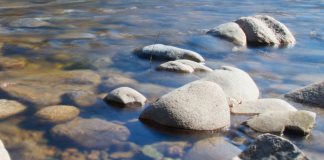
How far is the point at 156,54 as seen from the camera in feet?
22.2

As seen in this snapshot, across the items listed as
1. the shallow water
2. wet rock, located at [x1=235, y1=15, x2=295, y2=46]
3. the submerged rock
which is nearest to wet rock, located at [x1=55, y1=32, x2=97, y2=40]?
the shallow water

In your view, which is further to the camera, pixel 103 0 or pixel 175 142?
pixel 103 0

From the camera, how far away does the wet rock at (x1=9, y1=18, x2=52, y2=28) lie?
29.4 ft

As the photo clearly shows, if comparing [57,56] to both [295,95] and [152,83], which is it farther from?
[295,95]

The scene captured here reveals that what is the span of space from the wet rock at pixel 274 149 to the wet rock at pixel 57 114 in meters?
1.74

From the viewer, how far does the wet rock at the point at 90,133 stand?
3.96m

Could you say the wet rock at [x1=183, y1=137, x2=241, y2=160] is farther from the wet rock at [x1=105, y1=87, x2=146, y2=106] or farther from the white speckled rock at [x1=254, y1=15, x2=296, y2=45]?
the white speckled rock at [x1=254, y1=15, x2=296, y2=45]

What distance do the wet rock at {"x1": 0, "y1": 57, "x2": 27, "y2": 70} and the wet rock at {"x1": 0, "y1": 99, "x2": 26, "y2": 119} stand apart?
1439 mm

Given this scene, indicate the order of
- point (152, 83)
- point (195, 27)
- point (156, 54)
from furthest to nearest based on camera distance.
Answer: point (195, 27), point (156, 54), point (152, 83)

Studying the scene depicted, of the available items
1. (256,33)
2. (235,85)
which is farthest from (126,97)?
(256,33)

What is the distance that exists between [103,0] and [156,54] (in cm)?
644

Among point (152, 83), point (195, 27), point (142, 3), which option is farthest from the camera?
point (142, 3)

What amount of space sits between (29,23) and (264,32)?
13.9 feet

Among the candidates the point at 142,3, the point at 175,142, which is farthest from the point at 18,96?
the point at 142,3
